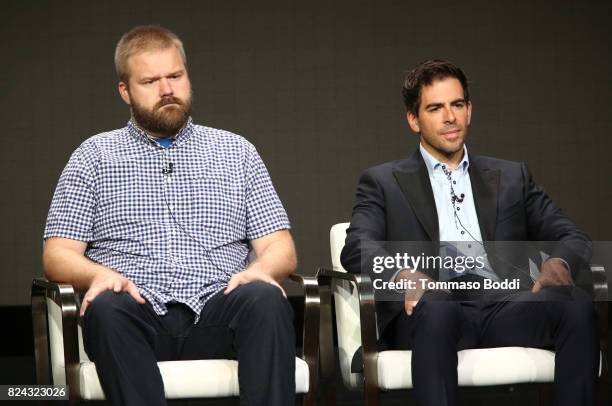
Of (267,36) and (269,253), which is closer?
(269,253)

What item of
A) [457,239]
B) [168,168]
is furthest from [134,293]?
[457,239]

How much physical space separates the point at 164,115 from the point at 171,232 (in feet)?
1.33

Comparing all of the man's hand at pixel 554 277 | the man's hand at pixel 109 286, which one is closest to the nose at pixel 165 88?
the man's hand at pixel 109 286

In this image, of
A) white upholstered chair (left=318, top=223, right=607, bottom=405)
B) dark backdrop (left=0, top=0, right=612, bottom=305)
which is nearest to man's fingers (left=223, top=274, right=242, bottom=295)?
white upholstered chair (left=318, top=223, right=607, bottom=405)

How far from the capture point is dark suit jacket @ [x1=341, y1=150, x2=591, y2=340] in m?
3.21

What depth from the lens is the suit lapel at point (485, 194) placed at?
3330 mm

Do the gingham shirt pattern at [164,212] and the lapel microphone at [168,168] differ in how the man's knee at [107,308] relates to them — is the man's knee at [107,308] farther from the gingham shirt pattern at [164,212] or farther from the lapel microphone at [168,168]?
the lapel microphone at [168,168]

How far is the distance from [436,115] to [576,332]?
916 millimetres

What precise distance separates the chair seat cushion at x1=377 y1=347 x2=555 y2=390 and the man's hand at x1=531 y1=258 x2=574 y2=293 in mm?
234

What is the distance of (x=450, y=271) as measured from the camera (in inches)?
127

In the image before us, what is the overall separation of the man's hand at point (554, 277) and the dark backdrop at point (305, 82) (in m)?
2.95

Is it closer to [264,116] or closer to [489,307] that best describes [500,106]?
[264,116]

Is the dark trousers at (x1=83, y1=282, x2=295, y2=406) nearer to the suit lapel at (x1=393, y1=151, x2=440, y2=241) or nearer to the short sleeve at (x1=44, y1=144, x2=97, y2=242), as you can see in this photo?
the short sleeve at (x1=44, y1=144, x2=97, y2=242)

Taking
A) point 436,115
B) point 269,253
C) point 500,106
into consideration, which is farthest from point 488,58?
point 269,253
